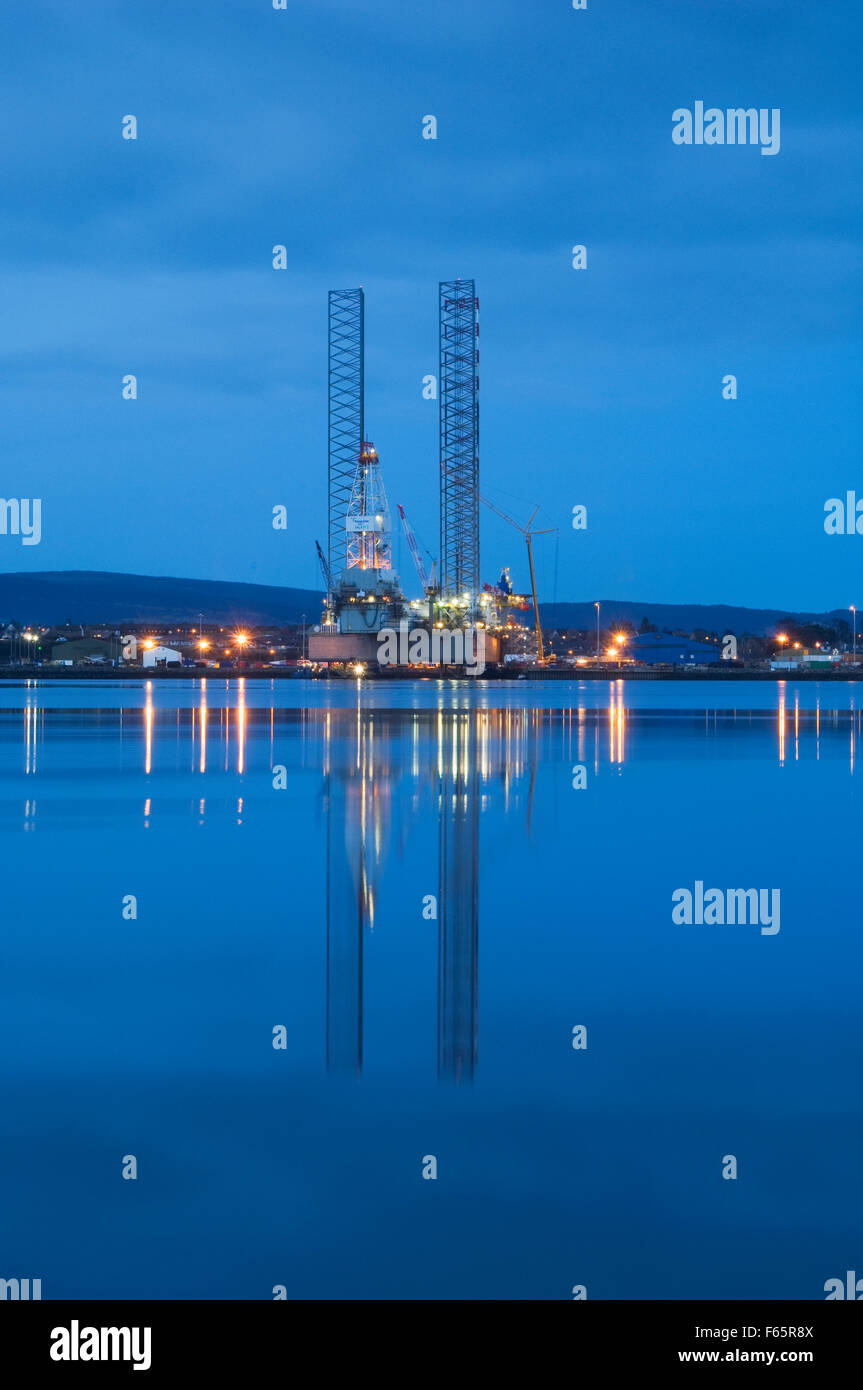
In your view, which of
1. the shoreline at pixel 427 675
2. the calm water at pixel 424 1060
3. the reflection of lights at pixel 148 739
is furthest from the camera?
the shoreline at pixel 427 675

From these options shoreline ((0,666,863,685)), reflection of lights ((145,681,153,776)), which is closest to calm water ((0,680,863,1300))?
reflection of lights ((145,681,153,776))

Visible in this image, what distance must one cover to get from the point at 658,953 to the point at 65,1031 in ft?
13.6

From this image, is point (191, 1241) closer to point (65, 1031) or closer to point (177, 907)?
point (65, 1031)

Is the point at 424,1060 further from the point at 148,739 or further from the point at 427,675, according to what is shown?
the point at 427,675

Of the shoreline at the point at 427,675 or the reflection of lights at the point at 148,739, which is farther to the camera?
the shoreline at the point at 427,675

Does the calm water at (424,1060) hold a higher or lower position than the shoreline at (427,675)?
lower

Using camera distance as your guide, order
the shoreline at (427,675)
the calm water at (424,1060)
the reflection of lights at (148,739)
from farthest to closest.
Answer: the shoreline at (427,675) < the reflection of lights at (148,739) < the calm water at (424,1060)

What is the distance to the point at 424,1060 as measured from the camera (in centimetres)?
668

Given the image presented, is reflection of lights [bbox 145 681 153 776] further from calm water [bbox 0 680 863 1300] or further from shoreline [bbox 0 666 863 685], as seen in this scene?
shoreline [bbox 0 666 863 685]

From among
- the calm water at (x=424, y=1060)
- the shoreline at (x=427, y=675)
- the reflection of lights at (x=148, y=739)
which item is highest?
the shoreline at (x=427, y=675)

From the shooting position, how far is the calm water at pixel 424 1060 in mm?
4645

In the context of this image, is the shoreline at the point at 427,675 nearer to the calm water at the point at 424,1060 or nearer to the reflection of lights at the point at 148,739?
the reflection of lights at the point at 148,739

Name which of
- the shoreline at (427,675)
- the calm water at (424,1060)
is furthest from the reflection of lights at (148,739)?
the shoreline at (427,675)

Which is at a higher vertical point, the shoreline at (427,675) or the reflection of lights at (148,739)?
the shoreline at (427,675)
